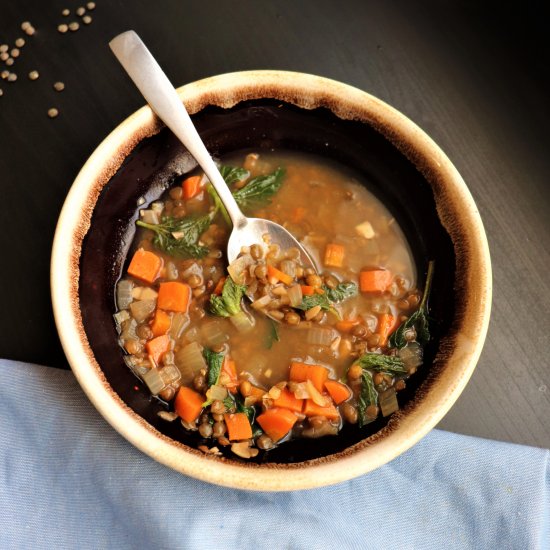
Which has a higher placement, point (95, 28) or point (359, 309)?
point (95, 28)

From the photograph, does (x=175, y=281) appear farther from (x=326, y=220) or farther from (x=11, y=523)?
(x=11, y=523)

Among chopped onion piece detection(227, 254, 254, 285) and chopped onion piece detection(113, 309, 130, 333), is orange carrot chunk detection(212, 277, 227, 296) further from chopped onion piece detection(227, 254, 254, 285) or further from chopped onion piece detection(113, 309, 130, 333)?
chopped onion piece detection(113, 309, 130, 333)

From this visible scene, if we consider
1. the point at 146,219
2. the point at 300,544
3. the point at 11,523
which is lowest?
the point at 300,544

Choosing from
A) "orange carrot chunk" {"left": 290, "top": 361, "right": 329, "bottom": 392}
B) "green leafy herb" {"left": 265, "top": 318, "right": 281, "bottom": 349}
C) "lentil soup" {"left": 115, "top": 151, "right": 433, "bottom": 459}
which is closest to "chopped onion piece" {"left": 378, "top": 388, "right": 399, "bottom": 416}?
"lentil soup" {"left": 115, "top": 151, "right": 433, "bottom": 459}

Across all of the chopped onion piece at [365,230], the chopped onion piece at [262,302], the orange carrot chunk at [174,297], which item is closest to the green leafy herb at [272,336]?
the chopped onion piece at [262,302]

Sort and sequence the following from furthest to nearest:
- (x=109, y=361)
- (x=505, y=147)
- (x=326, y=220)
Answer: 1. (x=505, y=147)
2. (x=326, y=220)
3. (x=109, y=361)

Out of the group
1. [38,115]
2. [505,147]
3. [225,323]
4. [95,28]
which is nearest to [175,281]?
[225,323]

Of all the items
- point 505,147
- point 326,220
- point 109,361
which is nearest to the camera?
point 109,361
